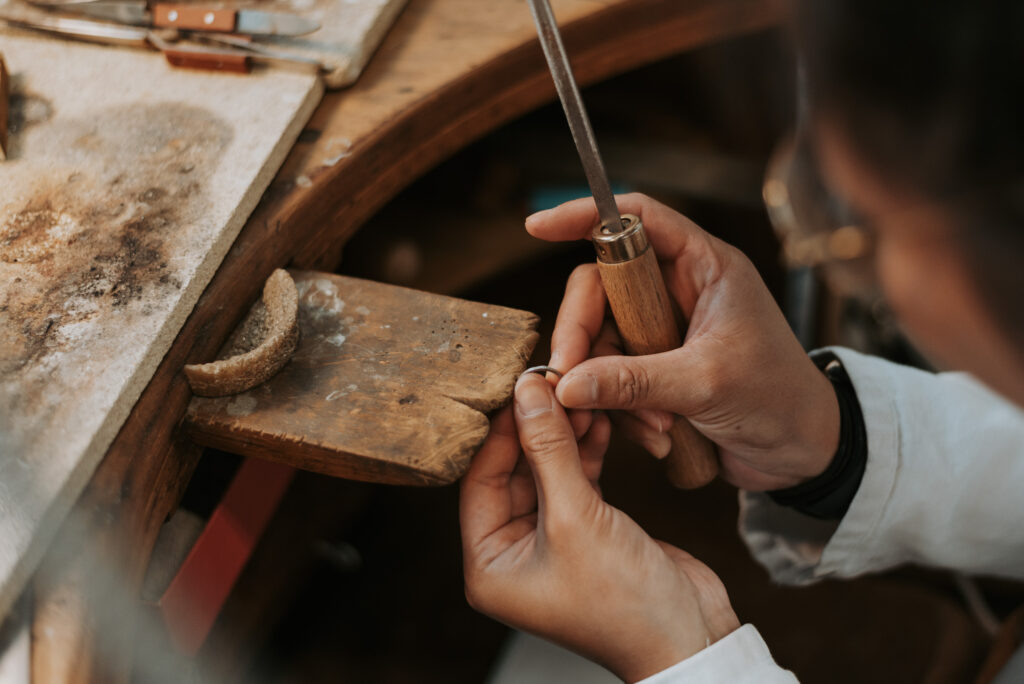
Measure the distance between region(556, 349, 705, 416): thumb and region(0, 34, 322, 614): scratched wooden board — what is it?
357 millimetres

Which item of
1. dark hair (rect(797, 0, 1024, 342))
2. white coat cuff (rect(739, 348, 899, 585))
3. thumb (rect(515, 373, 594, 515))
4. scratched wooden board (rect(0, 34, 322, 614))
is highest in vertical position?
dark hair (rect(797, 0, 1024, 342))

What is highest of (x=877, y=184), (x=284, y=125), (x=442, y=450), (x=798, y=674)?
(x=877, y=184)

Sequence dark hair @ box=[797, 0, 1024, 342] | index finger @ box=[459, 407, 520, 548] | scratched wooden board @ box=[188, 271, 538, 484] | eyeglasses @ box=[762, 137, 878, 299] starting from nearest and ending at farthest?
dark hair @ box=[797, 0, 1024, 342]
eyeglasses @ box=[762, 137, 878, 299]
scratched wooden board @ box=[188, 271, 538, 484]
index finger @ box=[459, 407, 520, 548]

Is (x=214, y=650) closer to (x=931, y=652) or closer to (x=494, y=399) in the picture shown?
(x=494, y=399)

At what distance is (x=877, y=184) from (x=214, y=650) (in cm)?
100

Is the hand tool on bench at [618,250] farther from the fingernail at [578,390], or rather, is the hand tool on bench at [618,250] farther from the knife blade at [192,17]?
the knife blade at [192,17]

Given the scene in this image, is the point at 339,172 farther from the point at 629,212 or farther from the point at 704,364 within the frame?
the point at 704,364

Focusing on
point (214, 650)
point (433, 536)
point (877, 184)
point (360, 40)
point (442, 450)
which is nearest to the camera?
point (877, 184)

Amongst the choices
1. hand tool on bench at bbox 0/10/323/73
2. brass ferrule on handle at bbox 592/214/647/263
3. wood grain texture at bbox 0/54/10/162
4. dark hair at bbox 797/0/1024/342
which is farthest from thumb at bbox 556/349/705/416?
wood grain texture at bbox 0/54/10/162

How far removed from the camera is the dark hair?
1.15 ft

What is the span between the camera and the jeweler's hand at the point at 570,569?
2.23 feet

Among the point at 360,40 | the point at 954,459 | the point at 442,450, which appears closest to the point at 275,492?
the point at 442,450

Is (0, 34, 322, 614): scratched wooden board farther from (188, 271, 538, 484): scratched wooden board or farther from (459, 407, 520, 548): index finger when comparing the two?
(459, 407, 520, 548): index finger

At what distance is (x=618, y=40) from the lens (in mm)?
1071
